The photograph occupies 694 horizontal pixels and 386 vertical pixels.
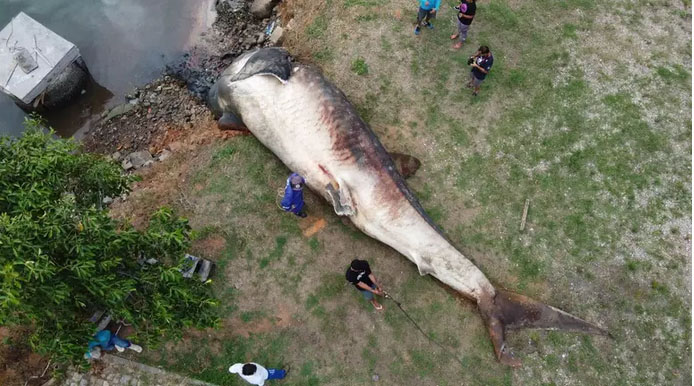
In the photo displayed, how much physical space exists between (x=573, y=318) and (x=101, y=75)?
13.8 metres

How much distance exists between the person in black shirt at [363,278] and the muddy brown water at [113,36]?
9.11 m

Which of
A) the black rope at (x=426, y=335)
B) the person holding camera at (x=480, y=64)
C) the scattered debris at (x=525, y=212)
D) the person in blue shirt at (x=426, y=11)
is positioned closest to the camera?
the black rope at (x=426, y=335)

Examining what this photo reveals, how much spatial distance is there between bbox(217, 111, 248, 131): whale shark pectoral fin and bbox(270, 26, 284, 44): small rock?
3.12 metres

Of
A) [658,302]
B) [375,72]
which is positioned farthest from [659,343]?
[375,72]

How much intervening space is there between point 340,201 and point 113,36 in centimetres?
971

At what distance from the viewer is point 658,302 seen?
961 cm

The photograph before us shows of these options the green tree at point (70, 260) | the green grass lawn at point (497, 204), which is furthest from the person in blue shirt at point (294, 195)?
the green tree at point (70, 260)

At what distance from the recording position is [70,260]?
5.75 m

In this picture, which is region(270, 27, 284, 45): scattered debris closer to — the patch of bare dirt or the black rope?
the black rope

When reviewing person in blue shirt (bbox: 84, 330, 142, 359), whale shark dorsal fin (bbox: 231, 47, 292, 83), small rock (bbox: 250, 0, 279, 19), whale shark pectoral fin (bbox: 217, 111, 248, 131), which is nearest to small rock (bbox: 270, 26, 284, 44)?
small rock (bbox: 250, 0, 279, 19)

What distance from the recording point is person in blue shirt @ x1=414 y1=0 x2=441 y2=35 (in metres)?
11.8

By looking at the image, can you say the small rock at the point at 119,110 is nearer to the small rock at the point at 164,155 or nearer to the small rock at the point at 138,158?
the small rock at the point at 138,158

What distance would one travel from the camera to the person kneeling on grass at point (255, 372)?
784 cm

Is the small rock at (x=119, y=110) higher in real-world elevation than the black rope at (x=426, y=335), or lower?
higher
